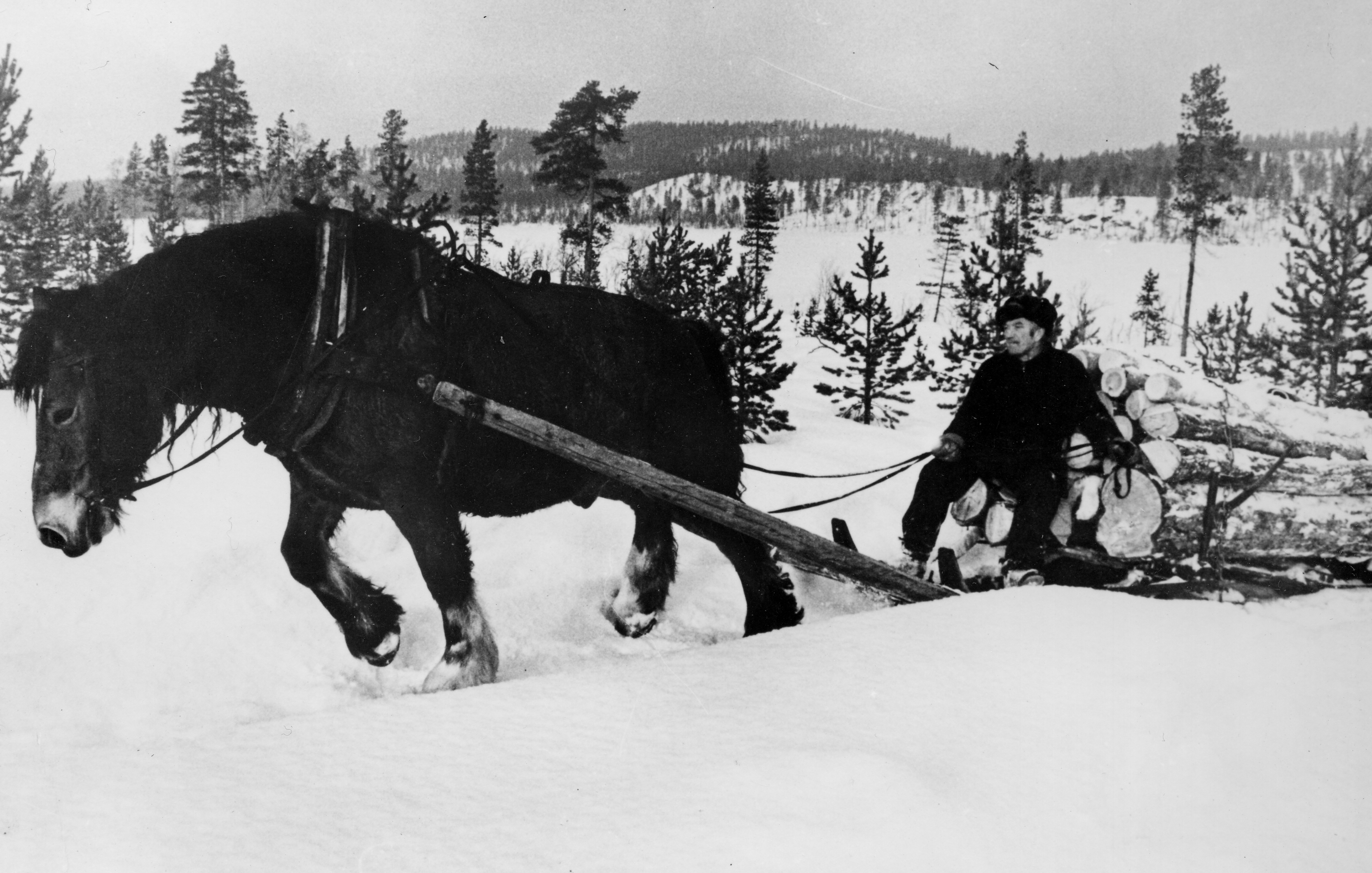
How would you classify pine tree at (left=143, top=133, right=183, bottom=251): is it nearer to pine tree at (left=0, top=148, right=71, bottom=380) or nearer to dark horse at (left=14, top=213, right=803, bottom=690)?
pine tree at (left=0, top=148, right=71, bottom=380)

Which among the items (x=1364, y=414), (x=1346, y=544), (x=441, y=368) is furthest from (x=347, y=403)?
(x=1364, y=414)

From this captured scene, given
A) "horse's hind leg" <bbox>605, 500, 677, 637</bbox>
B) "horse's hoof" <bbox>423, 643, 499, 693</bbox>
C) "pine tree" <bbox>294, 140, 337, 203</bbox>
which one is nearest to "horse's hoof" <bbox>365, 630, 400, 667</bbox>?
"horse's hoof" <bbox>423, 643, 499, 693</bbox>

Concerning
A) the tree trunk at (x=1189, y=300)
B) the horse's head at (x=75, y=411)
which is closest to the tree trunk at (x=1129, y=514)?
the horse's head at (x=75, y=411)

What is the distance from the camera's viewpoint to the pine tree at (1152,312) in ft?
79.2

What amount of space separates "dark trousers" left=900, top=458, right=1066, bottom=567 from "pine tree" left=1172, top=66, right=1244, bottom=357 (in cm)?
1725

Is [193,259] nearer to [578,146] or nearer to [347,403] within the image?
[347,403]

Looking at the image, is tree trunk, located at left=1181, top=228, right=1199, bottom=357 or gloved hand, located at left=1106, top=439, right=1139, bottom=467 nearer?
gloved hand, located at left=1106, top=439, right=1139, bottom=467

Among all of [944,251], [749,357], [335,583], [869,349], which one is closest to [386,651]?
[335,583]

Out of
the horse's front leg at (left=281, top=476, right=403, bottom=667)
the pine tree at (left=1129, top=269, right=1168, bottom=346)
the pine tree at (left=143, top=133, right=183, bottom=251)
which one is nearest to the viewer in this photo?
the horse's front leg at (left=281, top=476, right=403, bottom=667)

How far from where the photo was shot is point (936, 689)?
2027mm

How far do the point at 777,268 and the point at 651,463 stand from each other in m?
25.4

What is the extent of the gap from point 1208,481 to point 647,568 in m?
3.15

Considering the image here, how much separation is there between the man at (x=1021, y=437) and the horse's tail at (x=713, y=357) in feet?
3.74

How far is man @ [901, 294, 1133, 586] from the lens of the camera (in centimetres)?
403
